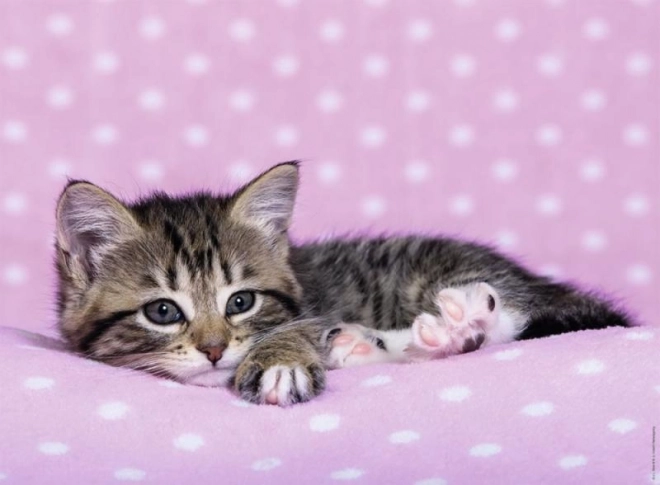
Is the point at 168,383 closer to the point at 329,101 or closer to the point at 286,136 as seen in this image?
the point at 286,136

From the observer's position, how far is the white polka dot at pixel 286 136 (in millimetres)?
3873

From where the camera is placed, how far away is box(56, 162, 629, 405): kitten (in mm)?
2400

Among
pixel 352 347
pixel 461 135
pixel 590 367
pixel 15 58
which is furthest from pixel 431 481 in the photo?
pixel 15 58

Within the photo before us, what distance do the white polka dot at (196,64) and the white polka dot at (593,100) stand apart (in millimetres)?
1409

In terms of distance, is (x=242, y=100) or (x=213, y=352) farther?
(x=242, y=100)

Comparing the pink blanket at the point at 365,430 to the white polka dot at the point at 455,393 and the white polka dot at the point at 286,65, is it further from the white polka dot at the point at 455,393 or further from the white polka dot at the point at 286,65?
the white polka dot at the point at 286,65

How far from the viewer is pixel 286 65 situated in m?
3.97

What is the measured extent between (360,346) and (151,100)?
1.58 m

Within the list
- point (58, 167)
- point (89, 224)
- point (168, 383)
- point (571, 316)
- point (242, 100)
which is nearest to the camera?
point (168, 383)

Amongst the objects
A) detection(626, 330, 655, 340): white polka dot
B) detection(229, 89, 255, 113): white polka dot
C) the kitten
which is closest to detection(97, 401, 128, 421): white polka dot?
the kitten

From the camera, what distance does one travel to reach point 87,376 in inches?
90.4

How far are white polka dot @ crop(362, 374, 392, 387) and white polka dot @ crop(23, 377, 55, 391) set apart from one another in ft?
2.19

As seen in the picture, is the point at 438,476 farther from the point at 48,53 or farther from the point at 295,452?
the point at 48,53

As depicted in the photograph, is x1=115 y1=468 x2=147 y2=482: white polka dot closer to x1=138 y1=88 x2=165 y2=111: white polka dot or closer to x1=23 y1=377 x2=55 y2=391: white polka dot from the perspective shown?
x1=23 y1=377 x2=55 y2=391: white polka dot
